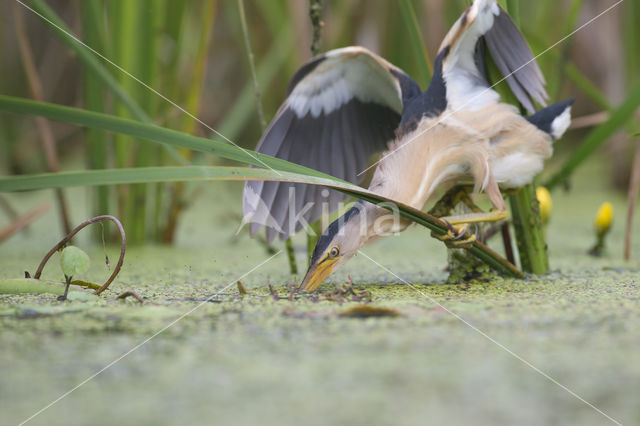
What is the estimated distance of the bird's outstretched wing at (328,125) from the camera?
1842mm

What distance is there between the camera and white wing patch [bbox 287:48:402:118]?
187 centimetres

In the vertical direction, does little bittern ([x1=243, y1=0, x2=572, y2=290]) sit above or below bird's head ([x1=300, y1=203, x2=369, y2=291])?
above

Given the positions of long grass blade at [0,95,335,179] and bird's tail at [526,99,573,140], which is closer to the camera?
long grass blade at [0,95,335,179]

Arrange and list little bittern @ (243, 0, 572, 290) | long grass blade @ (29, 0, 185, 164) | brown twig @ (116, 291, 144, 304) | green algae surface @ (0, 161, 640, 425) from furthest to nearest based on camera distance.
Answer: little bittern @ (243, 0, 572, 290), long grass blade @ (29, 0, 185, 164), brown twig @ (116, 291, 144, 304), green algae surface @ (0, 161, 640, 425)

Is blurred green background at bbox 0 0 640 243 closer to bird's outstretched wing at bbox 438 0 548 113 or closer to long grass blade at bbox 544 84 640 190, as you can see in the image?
bird's outstretched wing at bbox 438 0 548 113

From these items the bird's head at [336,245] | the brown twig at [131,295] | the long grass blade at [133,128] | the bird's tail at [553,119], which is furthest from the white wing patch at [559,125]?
the brown twig at [131,295]

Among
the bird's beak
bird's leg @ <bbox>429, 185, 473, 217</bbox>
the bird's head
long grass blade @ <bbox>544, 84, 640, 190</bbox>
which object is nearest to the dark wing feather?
long grass blade @ <bbox>544, 84, 640, 190</bbox>

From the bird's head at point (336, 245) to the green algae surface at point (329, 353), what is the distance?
0.09 metres

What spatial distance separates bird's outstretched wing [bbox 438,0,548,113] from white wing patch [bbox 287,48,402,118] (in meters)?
0.18

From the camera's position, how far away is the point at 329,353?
3.18 feet

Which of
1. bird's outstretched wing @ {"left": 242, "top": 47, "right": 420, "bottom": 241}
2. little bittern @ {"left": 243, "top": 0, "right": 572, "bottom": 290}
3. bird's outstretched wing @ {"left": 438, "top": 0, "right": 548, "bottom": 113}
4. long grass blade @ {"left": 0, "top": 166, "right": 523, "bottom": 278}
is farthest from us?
bird's outstretched wing @ {"left": 242, "top": 47, "right": 420, "bottom": 241}

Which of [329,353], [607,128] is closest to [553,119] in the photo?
[607,128]

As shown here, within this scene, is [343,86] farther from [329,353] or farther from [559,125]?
[329,353]

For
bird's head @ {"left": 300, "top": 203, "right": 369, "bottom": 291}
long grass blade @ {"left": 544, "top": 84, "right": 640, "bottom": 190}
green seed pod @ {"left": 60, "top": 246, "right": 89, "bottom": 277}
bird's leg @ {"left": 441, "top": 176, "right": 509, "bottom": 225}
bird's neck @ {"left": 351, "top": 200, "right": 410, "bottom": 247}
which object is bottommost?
green seed pod @ {"left": 60, "top": 246, "right": 89, "bottom": 277}
